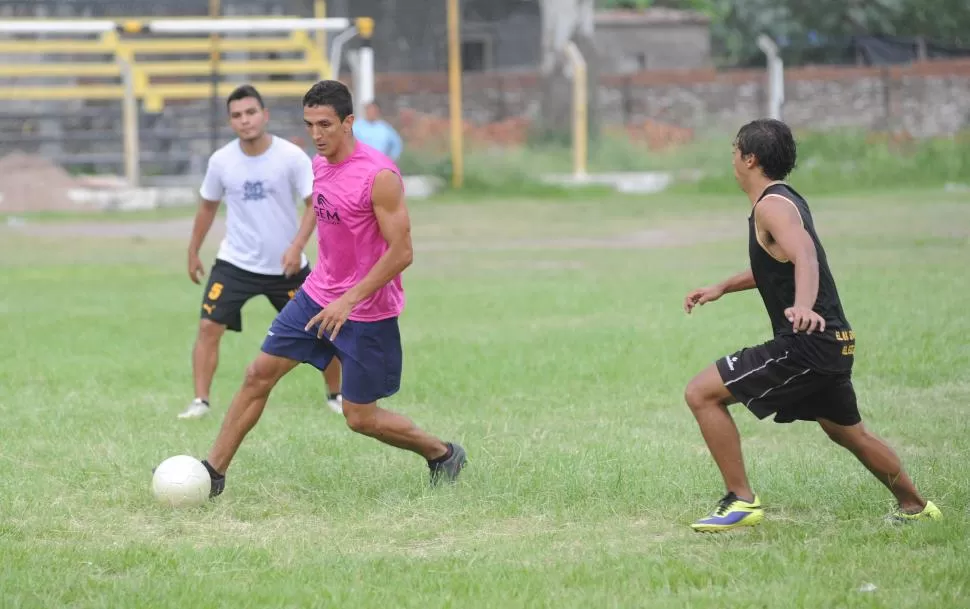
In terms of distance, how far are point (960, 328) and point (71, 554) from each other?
7897 millimetres

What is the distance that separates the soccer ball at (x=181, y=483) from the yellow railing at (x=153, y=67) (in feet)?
71.9

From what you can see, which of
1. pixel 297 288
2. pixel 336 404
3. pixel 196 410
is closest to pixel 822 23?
pixel 297 288

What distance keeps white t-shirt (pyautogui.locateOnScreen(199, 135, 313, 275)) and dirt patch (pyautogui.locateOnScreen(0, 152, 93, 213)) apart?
58.5 ft

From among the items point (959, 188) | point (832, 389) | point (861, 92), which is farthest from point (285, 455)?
point (861, 92)

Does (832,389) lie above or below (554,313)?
above

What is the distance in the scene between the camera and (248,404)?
700cm

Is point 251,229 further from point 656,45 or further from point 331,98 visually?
point 656,45

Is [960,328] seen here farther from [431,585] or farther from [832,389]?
[431,585]

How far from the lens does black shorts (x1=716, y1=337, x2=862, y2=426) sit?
6.00 meters

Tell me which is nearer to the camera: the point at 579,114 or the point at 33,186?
the point at 33,186

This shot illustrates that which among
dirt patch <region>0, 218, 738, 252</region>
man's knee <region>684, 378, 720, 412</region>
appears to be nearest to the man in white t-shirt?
man's knee <region>684, 378, 720, 412</region>

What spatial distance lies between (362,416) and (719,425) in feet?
5.83

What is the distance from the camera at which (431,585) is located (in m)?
5.45

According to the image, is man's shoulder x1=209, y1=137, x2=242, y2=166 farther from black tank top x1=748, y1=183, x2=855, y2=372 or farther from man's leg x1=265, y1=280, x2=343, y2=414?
black tank top x1=748, y1=183, x2=855, y2=372
